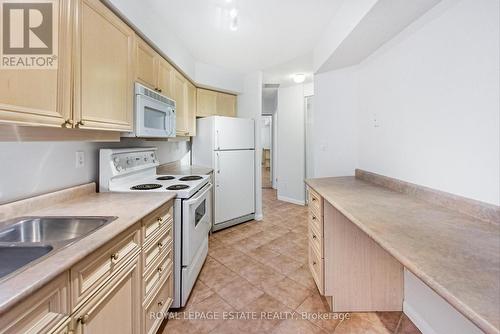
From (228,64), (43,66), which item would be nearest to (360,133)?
(228,64)

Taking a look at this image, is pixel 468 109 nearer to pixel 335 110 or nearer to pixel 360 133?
pixel 360 133

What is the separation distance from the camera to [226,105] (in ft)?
12.4

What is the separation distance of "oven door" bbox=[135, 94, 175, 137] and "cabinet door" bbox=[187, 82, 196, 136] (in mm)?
753

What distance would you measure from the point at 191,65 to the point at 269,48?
104cm

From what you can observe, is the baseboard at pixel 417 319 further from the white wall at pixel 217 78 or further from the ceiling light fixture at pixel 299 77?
the ceiling light fixture at pixel 299 77

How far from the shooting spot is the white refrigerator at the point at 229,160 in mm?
3232

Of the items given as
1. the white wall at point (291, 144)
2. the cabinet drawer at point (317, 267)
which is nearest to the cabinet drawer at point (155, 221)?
the cabinet drawer at point (317, 267)

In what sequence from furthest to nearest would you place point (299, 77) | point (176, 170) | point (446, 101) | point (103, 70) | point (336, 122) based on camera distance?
1. point (299, 77)
2. point (176, 170)
3. point (336, 122)
4. point (103, 70)
5. point (446, 101)

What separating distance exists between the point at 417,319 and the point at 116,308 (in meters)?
1.84

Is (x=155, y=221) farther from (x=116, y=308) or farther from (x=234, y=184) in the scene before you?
(x=234, y=184)

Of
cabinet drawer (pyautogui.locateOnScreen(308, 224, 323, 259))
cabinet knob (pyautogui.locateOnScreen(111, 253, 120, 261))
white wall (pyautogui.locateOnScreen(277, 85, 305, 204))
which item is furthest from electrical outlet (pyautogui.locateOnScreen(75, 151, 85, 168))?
white wall (pyautogui.locateOnScreen(277, 85, 305, 204))

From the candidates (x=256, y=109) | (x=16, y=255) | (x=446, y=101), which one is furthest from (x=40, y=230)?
(x=256, y=109)

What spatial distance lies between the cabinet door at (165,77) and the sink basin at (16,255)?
1727mm

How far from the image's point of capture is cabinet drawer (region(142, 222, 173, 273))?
135 cm
